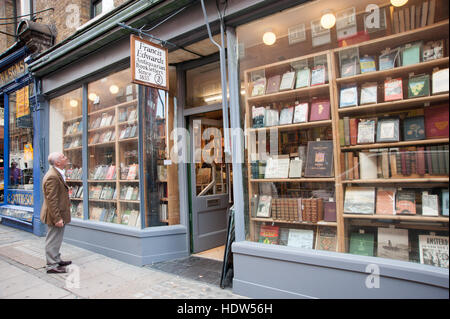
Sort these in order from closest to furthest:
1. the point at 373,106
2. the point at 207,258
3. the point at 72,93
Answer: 1. the point at 373,106
2. the point at 207,258
3. the point at 72,93

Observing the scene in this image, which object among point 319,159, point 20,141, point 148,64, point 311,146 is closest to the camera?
point 319,159

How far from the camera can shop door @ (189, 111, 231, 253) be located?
6000 mm

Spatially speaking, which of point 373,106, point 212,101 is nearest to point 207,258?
point 212,101

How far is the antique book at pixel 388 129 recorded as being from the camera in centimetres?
350

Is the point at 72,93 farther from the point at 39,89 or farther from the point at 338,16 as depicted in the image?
the point at 338,16

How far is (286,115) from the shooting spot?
436 centimetres

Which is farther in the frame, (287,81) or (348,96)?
(287,81)

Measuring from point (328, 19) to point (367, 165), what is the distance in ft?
6.53

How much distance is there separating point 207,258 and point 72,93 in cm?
532

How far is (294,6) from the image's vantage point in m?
3.91

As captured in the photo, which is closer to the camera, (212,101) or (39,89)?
(212,101)

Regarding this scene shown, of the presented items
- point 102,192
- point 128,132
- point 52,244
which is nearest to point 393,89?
point 128,132

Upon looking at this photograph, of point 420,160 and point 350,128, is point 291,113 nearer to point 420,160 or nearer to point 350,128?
point 350,128
